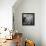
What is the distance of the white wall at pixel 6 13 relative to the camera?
4668mm

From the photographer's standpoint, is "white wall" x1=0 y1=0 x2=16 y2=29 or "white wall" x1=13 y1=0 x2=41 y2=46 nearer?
"white wall" x1=0 y1=0 x2=16 y2=29

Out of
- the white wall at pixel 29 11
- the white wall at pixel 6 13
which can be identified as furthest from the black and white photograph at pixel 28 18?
the white wall at pixel 6 13

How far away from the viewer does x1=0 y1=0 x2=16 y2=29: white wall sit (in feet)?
15.3

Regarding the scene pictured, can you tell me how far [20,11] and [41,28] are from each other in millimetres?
1384

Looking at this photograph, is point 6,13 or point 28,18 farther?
point 28,18

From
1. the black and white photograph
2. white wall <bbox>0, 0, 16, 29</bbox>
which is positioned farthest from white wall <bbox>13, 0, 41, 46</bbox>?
white wall <bbox>0, 0, 16, 29</bbox>

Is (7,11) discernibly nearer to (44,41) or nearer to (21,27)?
(21,27)

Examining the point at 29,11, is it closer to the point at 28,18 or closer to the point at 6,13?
the point at 28,18

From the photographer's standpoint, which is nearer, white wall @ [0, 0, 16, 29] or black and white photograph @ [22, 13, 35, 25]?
white wall @ [0, 0, 16, 29]

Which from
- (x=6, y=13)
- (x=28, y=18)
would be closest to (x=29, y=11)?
(x=28, y=18)

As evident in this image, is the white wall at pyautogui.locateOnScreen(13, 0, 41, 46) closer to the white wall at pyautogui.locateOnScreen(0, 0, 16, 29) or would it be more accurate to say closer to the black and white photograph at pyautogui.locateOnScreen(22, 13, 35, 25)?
the black and white photograph at pyautogui.locateOnScreen(22, 13, 35, 25)

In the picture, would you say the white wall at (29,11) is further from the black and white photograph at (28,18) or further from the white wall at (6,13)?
the white wall at (6,13)

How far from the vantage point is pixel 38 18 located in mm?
6133

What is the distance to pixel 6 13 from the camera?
473cm
